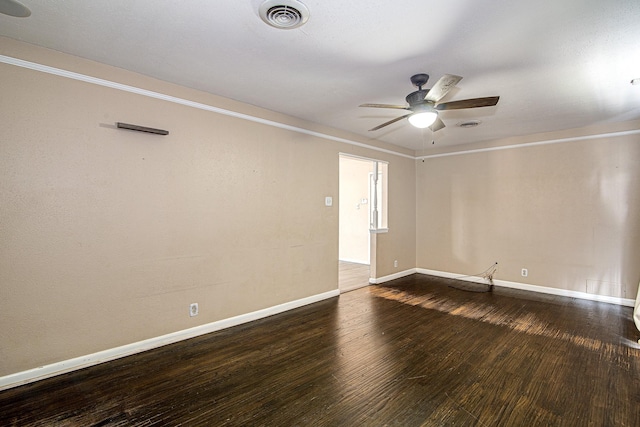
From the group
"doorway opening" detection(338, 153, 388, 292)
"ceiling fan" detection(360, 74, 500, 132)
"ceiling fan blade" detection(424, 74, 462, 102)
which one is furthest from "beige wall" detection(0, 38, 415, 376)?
"doorway opening" detection(338, 153, 388, 292)

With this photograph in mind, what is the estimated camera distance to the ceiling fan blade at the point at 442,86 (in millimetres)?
2249

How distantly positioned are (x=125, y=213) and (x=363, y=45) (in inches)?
96.4

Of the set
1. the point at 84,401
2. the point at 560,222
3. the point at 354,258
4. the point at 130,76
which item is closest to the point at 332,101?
the point at 130,76

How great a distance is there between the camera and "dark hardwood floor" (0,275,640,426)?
6.53 feet

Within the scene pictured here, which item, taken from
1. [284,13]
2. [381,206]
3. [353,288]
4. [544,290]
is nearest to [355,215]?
[381,206]

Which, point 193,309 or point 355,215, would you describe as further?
point 355,215

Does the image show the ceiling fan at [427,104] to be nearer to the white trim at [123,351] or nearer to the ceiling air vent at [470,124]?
the ceiling air vent at [470,124]

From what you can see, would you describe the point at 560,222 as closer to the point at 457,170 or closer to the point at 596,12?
the point at 457,170

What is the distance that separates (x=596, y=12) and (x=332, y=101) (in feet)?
7.35

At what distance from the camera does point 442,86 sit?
2412mm

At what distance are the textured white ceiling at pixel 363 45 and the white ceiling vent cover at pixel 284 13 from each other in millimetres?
56

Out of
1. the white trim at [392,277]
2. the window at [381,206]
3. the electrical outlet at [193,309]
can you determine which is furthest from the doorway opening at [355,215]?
the electrical outlet at [193,309]

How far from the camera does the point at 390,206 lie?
18.8 ft

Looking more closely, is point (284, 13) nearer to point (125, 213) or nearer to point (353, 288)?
point (125, 213)
